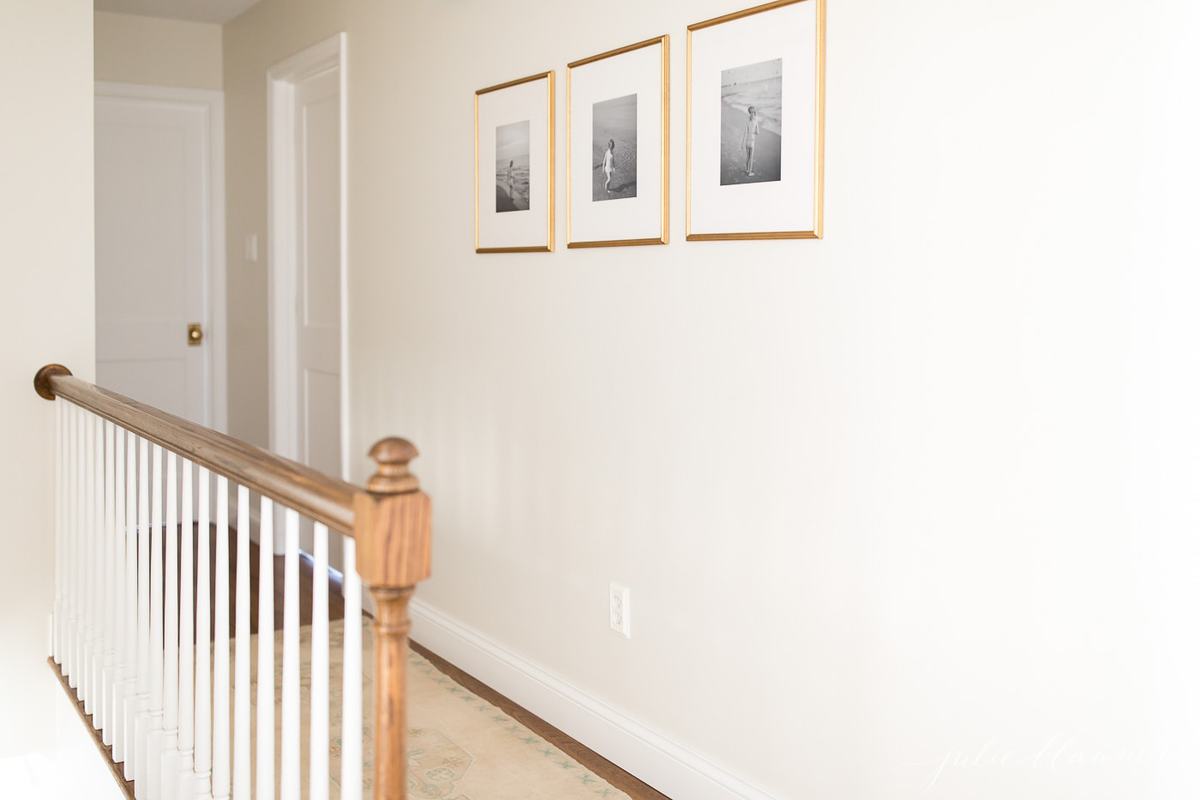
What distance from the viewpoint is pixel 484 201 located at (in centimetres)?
322

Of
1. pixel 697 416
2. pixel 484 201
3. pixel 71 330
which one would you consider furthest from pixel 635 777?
pixel 71 330

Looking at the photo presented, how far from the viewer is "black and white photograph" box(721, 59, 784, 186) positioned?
2193 mm

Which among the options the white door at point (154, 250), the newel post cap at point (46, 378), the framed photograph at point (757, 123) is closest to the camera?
the framed photograph at point (757, 123)

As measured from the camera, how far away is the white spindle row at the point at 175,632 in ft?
5.11

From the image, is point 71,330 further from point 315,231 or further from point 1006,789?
point 1006,789

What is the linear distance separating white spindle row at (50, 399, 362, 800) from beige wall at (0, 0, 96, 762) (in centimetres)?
12

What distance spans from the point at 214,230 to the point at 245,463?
13.4 feet

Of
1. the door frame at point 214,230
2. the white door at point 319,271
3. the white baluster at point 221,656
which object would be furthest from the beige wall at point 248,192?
the white baluster at point 221,656

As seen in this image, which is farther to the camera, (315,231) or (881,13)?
(315,231)

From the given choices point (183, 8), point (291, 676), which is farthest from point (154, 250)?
point (291, 676)

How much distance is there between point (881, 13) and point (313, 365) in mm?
3221

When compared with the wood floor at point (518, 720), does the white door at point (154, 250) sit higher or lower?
higher

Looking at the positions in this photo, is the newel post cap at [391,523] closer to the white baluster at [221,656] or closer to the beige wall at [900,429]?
the white baluster at [221,656]

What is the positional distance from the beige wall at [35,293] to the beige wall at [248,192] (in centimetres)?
145
